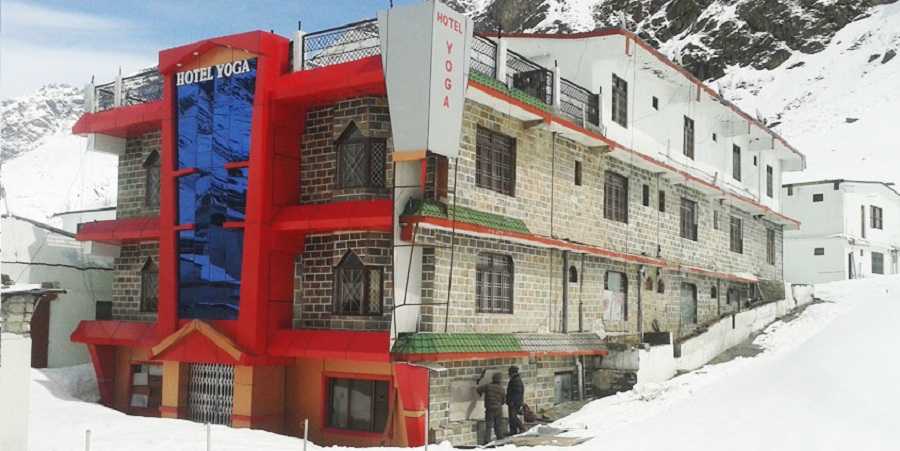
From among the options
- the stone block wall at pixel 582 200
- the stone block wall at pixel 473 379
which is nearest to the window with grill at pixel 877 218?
the stone block wall at pixel 582 200

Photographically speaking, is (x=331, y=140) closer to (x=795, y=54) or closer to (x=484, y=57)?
(x=484, y=57)

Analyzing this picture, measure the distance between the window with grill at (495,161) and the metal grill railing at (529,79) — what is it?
90.1 inches

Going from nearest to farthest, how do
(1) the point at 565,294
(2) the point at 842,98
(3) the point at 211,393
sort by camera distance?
(3) the point at 211,393 → (1) the point at 565,294 → (2) the point at 842,98

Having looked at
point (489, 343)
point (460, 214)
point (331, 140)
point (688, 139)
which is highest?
point (688, 139)

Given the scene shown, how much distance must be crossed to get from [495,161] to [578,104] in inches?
177

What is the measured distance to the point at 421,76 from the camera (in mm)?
17312

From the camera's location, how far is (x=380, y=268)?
62.1ft

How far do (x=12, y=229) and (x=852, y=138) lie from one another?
6354cm

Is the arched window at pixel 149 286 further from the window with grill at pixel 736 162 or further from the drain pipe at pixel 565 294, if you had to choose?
the window with grill at pixel 736 162

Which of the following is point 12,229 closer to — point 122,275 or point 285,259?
point 122,275

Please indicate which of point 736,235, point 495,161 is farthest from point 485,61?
point 736,235

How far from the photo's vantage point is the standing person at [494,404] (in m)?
18.9

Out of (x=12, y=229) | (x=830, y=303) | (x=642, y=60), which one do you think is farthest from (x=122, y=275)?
(x=830, y=303)

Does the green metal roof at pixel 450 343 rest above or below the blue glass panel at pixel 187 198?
below
